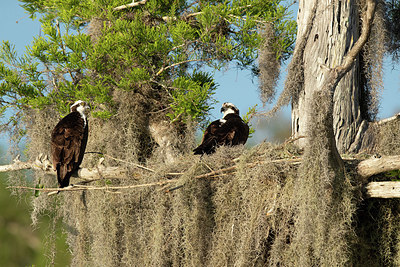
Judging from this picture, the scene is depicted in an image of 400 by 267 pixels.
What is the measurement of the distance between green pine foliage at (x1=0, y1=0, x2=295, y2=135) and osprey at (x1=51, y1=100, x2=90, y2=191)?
83 cm

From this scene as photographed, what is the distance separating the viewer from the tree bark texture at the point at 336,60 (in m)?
5.60

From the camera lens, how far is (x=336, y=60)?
561 cm

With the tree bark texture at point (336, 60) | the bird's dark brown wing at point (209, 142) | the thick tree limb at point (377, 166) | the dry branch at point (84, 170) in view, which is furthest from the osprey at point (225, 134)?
the thick tree limb at point (377, 166)

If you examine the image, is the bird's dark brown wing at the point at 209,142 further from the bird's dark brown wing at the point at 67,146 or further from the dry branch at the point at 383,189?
the dry branch at the point at 383,189

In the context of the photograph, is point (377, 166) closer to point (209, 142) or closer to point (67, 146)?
point (209, 142)

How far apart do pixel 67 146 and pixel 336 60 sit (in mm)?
3108

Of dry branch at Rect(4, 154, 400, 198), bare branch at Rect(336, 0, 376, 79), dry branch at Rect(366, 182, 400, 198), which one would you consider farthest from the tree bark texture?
bare branch at Rect(336, 0, 376, 79)

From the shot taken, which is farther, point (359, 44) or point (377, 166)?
point (377, 166)

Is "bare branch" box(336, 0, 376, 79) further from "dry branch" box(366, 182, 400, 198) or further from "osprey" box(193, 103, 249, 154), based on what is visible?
"osprey" box(193, 103, 249, 154)

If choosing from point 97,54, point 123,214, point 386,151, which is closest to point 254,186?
point 123,214

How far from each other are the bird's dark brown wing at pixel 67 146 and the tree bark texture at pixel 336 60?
2.49 meters

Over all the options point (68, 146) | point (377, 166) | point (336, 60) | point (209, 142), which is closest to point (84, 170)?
point (68, 146)

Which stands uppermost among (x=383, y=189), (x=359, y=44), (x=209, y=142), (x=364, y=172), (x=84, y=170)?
(x=359, y=44)

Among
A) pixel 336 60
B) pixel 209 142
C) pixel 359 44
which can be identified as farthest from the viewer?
pixel 336 60
